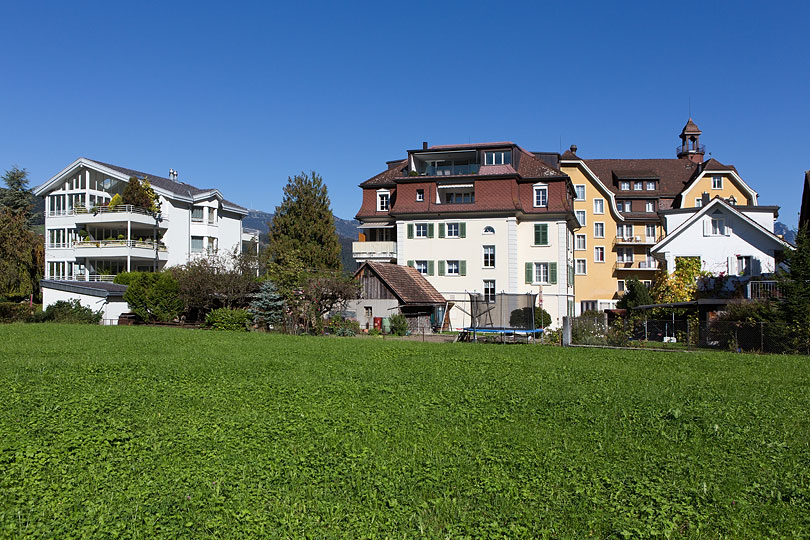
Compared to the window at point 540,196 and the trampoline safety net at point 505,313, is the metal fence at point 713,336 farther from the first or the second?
the window at point 540,196

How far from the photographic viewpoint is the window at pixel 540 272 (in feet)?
157

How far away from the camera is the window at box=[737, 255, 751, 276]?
40406 mm

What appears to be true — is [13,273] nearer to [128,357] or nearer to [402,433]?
[128,357]

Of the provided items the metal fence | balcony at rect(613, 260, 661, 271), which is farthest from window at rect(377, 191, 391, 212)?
the metal fence

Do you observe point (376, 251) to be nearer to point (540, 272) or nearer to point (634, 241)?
point (540, 272)

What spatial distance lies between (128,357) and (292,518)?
12.8 m

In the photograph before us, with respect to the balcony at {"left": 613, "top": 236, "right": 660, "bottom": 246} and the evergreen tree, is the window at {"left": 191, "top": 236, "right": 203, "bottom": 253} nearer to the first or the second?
the evergreen tree

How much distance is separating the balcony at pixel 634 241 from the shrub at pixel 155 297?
40723 millimetres

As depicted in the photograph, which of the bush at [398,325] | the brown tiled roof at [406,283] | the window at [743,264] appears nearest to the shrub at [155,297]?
the brown tiled roof at [406,283]

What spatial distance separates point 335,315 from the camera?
3412 cm

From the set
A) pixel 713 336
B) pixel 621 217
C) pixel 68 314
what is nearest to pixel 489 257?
pixel 621 217

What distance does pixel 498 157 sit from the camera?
48.7m

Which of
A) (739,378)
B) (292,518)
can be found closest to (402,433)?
(292,518)

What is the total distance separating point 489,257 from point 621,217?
20.4m
